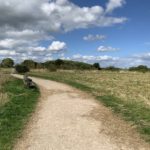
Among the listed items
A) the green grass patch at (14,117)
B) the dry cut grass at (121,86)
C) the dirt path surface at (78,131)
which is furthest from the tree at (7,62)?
the dirt path surface at (78,131)

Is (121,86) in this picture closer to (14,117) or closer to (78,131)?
(14,117)

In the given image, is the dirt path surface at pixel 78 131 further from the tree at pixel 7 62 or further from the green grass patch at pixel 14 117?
the tree at pixel 7 62

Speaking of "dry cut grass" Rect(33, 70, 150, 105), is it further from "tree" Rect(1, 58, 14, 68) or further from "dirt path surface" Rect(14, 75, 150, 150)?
"tree" Rect(1, 58, 14, 68)

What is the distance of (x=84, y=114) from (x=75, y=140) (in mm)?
4626

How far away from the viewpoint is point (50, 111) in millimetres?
16312

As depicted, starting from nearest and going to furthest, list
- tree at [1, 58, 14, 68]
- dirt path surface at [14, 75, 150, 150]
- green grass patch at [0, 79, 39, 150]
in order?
dirt path surface at [14, 75, 150, 150] → green grass patch at [0, 79, 39, 150] → tree at [1, 58, 14, 68]

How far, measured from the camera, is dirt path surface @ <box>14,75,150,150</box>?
33.8 feet

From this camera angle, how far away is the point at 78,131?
12.0 metres

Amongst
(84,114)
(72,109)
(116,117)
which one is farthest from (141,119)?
(72,109)

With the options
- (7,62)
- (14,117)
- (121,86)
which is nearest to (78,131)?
(14,117)

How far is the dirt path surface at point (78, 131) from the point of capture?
10.3 m

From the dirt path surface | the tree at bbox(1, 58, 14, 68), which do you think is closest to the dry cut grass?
the dirt path surface

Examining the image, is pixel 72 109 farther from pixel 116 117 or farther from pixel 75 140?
pixel 75 140

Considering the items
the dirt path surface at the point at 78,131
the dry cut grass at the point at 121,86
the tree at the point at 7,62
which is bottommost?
the dirt path surface at the point at 78,131
